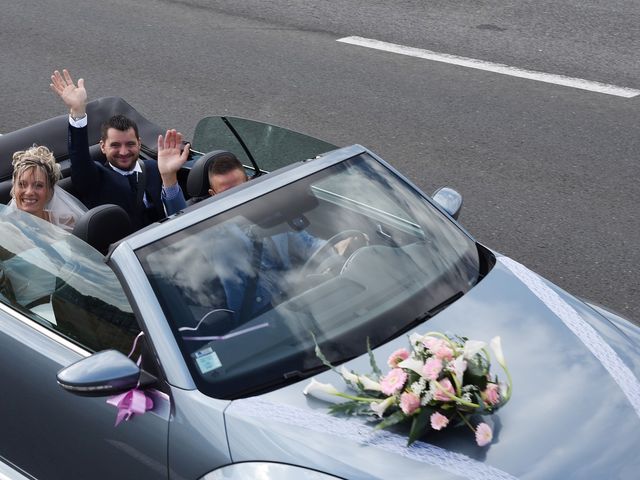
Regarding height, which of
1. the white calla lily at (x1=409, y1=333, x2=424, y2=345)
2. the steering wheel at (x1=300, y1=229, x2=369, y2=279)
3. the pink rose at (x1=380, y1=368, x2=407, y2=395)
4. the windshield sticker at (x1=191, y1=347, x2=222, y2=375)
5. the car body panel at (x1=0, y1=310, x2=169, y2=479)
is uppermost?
the steering wheel at (x1=300, y1=229, x2=369, y2=279)

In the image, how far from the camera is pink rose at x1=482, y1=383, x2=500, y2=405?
11.4 ft

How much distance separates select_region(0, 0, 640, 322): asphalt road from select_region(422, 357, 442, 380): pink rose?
298 centimetres

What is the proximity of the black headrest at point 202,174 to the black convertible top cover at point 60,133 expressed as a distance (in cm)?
131

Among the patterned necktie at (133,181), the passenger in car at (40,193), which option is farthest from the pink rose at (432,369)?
the patterned necktie at (133,181)

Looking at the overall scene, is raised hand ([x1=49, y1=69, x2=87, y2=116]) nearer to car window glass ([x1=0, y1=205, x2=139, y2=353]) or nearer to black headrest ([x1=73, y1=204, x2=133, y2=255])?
car window glass ([x1=0, y1=205, x2=139, y2=353])

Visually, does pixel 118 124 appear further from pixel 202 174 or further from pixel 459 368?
pixel 459 368

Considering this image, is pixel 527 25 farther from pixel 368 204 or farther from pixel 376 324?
pixel 376 324

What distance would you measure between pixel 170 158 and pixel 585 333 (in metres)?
2.22

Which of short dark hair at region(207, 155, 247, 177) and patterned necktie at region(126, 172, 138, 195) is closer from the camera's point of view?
short dark hair at region(207, 155, 247, 177)

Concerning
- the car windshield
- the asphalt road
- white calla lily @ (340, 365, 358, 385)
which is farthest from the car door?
the asphalt road

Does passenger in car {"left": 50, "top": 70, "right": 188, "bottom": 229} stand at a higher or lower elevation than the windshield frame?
lower

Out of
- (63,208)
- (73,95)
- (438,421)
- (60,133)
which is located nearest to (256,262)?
(438,421)

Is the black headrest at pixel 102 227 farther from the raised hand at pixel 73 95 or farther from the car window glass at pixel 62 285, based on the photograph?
the raised hand at pixel 73 95

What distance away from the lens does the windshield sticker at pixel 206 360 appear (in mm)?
3650
